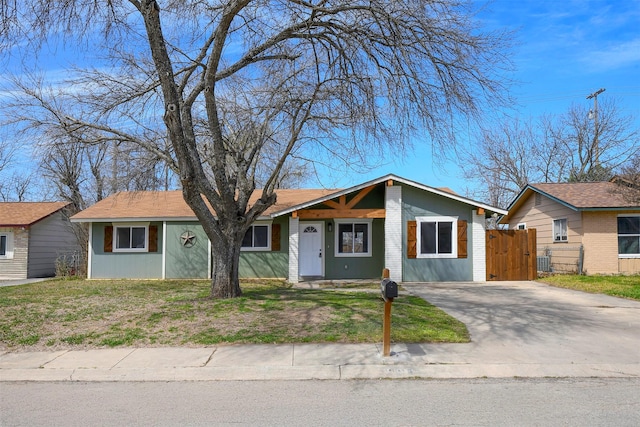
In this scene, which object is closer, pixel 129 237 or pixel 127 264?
pixel 127 264

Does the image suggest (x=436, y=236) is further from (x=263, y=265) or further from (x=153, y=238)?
(x=153, y=238)

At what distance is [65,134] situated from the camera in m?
12.6

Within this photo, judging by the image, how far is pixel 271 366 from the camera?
6930mm

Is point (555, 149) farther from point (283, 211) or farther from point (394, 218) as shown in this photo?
point (283, 211)

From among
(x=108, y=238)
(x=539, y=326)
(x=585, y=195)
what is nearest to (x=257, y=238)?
(x=108, y=238)

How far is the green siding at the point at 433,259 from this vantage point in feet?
60.2

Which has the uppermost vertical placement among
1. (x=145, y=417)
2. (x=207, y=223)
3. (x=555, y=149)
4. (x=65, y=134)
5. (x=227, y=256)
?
(x=555, y=149)

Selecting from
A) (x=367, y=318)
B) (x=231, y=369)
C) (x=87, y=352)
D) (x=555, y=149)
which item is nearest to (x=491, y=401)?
(x=231, y=369)

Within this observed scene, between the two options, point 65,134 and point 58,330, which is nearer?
point 58,330

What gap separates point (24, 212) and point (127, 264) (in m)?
7.62

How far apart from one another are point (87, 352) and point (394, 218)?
12.5 meters

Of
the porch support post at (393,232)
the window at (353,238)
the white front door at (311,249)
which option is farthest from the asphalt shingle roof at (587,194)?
the white front door at (311,249)

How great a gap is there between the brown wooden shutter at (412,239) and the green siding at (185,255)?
8130 millimetres

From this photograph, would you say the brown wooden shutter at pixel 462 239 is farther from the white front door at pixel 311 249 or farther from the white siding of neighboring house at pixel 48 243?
the white siding of neighboring house at pixel 48 243
